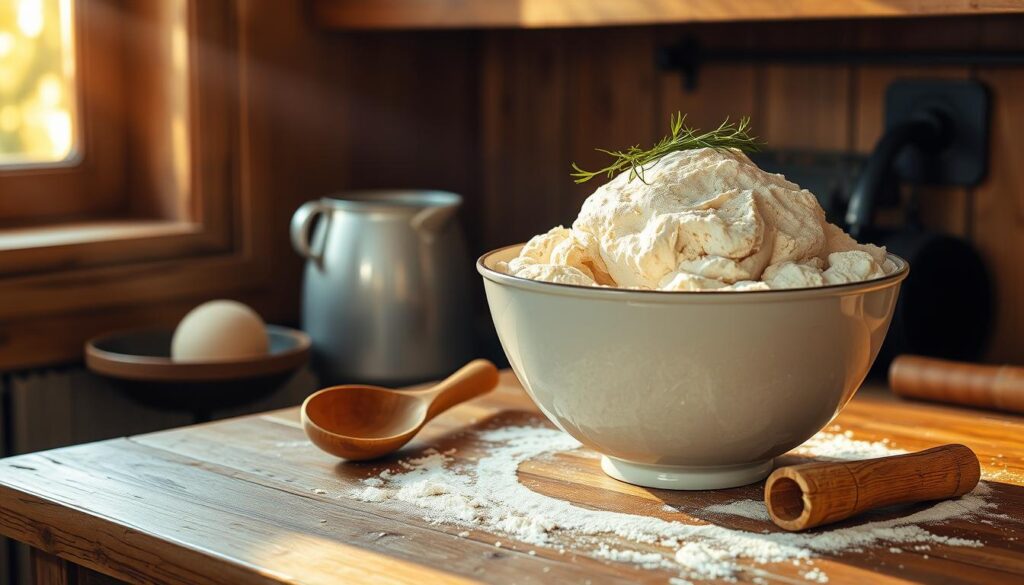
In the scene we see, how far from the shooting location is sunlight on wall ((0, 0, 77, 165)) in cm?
157

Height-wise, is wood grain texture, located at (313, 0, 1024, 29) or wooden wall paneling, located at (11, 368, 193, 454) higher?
wood grain texture, located at (313, 0, 1024, 29)

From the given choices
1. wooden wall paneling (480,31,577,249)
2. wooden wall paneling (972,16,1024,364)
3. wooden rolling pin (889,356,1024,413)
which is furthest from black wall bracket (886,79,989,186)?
wooden wall paneling (480,31,577,249)

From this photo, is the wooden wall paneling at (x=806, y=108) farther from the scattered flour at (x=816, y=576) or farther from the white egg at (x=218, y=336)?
the scattered flour at (x=816, y=576)

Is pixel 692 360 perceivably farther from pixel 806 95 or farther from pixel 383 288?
pixel 806 95

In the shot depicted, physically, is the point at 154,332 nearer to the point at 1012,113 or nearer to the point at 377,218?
the point at 377,218

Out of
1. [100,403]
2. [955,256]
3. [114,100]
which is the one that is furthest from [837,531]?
[114,100]

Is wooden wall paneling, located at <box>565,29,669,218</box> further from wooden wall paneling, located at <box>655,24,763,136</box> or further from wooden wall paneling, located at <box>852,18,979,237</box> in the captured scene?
wooden wall paneling, located at <box>852,18,979,237</box>

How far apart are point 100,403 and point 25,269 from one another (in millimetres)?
198

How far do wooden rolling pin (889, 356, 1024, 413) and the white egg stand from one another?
0.69m

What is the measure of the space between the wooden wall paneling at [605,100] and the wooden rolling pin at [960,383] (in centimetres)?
61

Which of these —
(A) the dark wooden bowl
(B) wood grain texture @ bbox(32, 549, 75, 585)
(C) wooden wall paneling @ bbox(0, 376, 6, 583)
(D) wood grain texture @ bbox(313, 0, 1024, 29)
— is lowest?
(C) wooden wall paneling @ bbox(0, 376, 6, 583)

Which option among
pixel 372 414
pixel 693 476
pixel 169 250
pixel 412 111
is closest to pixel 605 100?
pixel 412 111

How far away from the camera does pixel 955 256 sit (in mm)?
1360

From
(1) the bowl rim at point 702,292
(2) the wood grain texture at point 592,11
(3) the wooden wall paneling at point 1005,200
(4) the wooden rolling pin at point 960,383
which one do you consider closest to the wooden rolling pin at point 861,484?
(1) the bowl rim at point 702,292
